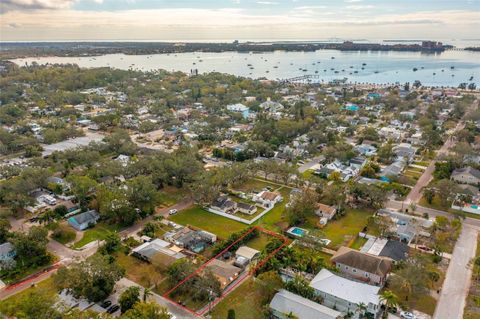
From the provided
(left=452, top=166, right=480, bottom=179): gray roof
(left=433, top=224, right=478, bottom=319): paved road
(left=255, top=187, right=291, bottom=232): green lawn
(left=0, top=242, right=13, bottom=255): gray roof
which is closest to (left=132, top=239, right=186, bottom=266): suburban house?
(left=255, top=187, right=291, bottom=232): green lawn

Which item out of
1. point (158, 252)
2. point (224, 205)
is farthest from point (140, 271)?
point (224, 205)

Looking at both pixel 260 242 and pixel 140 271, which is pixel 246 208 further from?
pixel 140 271

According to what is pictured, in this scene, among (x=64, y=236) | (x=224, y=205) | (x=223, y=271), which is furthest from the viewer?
(x=224, y=205)

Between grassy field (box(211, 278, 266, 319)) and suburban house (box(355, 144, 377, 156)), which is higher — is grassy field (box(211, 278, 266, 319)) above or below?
below

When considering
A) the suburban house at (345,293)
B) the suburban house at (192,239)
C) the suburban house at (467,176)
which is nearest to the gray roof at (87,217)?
the suburban house at (192,239)

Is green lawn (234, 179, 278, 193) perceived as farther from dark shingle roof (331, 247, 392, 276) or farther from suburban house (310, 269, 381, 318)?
suburban house (310, 269, 381, 318)

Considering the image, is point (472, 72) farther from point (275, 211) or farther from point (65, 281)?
point (65, 281)
